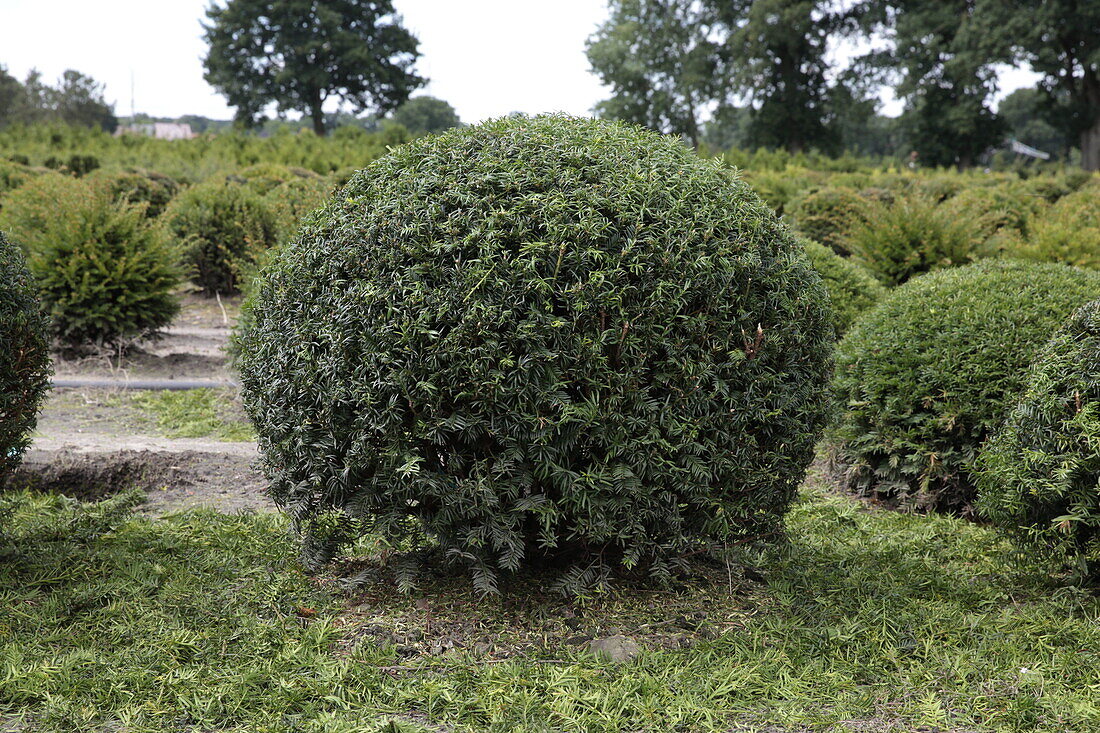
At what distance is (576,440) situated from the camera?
3.19 meters

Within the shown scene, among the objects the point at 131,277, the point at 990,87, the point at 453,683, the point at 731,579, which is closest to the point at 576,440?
the point at 453,683

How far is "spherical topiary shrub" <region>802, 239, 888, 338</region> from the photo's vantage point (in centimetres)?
728

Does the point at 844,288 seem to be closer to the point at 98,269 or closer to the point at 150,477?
the point at 150,477

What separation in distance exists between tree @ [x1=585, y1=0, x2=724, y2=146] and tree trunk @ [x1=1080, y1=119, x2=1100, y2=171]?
1696cm

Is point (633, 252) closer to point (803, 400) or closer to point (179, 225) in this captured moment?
point (803, 400)

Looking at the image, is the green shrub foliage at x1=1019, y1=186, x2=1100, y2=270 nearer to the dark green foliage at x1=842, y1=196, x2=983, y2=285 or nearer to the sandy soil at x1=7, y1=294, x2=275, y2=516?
the dark green foliage at x1=842, y1=196, x2=983, y2=285

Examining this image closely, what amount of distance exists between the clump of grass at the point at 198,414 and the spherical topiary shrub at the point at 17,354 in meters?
2.71

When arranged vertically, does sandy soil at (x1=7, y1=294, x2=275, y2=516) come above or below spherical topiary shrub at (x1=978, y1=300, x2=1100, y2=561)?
below

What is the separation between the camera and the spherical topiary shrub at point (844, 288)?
7.28 metres

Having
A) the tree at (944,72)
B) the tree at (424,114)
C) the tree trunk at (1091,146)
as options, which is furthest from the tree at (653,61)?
the tree at (424,114)

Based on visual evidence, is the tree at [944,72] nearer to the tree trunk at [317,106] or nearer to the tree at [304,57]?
the tree at [304,57]

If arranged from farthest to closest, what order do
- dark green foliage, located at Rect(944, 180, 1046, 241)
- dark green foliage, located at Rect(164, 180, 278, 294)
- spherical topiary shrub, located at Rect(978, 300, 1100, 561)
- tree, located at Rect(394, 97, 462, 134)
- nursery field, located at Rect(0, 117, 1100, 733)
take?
tree, located at Rect(394, 97, 462, 134) → dark green foliage, located at Rect(164, 180, 278, 294) → dark green foliage, located at Rect(944, 180, 1046, 241) → spherical topiary shrub, located at Rect(978, 300, 1100, 561) → nursery field, located at Rect(0, 117, 1100, 733)

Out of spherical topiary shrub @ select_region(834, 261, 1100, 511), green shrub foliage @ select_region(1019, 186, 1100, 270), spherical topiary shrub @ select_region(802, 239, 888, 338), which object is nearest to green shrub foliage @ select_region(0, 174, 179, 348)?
spherical topiary shrub @ select_region(802, 239, 888, 338)

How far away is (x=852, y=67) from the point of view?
41.4m
